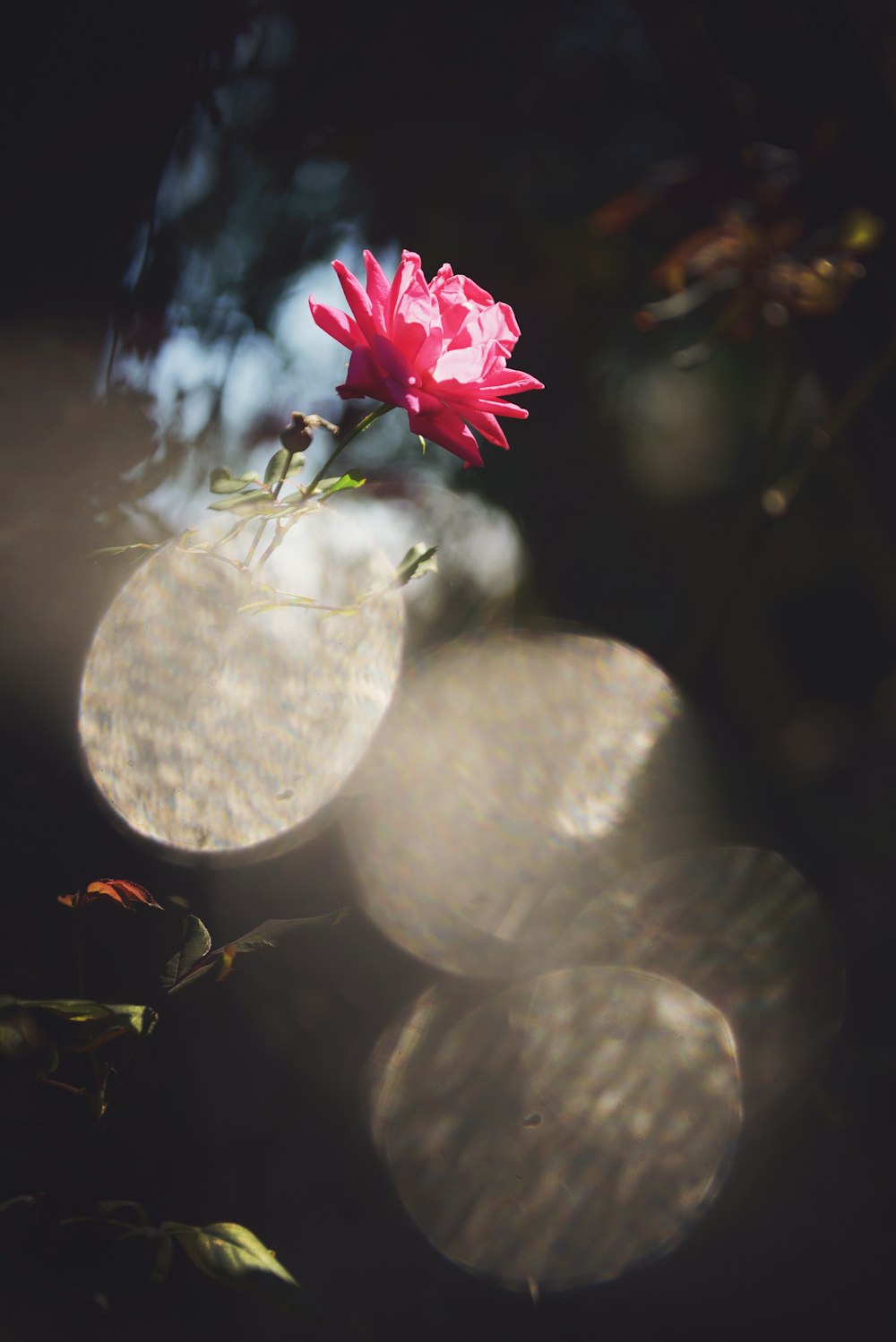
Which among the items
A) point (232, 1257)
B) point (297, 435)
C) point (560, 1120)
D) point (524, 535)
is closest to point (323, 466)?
point (297, 435)

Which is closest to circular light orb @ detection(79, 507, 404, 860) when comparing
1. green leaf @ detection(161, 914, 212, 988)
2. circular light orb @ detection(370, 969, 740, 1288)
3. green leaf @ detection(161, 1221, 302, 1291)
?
green leaf @ detection(161, 914, 212, 988)

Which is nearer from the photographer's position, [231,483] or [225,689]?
[231,483]

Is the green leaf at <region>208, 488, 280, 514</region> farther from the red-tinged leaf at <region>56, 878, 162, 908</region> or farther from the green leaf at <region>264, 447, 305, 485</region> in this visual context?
the red-tinged leaf at <region>56, 878, 162, 908</region>

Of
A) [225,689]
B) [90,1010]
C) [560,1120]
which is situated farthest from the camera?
[560,1120]

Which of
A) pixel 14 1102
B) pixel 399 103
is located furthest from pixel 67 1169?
pixel 399 103

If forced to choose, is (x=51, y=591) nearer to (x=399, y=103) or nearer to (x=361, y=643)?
(x=361, y=643)

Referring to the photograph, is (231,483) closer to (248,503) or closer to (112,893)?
(248,503)

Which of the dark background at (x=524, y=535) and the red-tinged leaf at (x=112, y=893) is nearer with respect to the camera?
the red-tinged leaf at (x=112, y=893)

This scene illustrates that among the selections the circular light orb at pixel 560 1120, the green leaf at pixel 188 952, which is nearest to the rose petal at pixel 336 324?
the green leaf at pixel 188 952

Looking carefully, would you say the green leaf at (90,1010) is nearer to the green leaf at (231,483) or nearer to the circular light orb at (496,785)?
the green leaf at (231,483)
